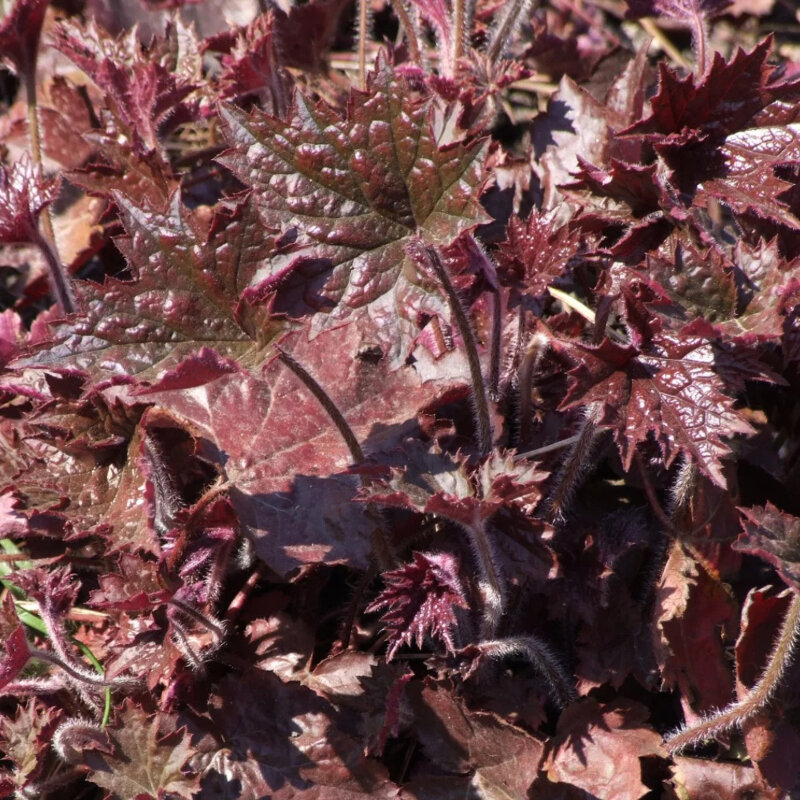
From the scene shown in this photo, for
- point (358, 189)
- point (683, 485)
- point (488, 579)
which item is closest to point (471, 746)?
point (488, 579)

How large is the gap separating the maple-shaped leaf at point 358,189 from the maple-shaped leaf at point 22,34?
1.00m

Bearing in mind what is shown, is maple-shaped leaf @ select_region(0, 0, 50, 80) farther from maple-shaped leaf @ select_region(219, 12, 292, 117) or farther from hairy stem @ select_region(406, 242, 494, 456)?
hairy stem @ select_region(406, 242, 494, 456)

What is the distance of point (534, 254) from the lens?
89.0 inches

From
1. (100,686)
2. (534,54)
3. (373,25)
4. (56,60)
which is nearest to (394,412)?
(100,686)

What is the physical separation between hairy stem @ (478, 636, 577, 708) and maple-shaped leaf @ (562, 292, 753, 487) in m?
0.55

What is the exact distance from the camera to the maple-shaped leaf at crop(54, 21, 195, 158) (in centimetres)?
275

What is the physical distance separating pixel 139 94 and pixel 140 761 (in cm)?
195

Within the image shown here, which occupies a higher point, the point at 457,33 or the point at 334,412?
the point at 457,33

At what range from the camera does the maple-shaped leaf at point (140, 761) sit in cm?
210

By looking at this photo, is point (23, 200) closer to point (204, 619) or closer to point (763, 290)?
point (204, 619)

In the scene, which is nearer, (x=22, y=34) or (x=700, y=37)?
(x=700, y=37)

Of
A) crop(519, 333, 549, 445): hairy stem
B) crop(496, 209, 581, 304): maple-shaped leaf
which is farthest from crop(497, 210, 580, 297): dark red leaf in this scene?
crop(519, 333, 549, 445): hairy stem

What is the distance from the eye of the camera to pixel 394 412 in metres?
2.28

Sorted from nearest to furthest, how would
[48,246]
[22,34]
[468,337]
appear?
[468,337], [48,246], [22,34]
